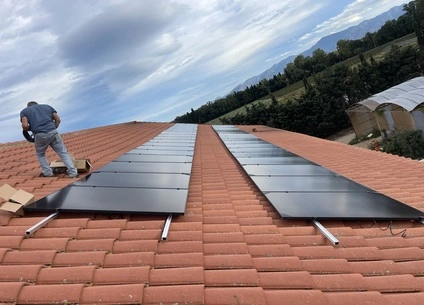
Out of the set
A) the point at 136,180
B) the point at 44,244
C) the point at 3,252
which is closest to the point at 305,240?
the point at 44,244

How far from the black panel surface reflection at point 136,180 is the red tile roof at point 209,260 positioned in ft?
2.25

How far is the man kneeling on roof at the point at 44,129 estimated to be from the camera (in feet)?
18.8

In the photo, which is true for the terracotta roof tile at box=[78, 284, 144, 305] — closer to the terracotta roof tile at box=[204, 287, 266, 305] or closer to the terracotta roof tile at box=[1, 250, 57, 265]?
the terracotta roof tile at box=[204, 287, 266, 305]

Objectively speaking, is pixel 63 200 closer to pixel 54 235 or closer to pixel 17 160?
pixel 54 235

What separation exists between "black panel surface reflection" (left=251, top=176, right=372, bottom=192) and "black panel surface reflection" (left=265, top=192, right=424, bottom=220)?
292 millimetres

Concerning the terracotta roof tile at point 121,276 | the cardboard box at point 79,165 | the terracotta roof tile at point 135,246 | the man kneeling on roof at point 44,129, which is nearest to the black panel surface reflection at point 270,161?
the cardboard box at point 79,165

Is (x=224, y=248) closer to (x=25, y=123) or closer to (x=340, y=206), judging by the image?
(x=340, y=206)

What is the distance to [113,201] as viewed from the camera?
407 cm

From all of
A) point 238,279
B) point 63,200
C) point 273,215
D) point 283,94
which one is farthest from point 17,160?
point 283,94

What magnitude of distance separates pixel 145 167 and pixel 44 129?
186cm

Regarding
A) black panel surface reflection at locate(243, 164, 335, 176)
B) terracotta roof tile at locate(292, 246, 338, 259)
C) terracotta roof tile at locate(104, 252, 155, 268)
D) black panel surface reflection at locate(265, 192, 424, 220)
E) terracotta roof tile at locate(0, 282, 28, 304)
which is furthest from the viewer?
black panel surface reflection at locate(243, 164, 335, 176)

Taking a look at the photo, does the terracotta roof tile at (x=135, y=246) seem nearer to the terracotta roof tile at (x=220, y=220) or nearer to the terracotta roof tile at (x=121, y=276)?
the terracotta roof tile at (x=121, y=276)

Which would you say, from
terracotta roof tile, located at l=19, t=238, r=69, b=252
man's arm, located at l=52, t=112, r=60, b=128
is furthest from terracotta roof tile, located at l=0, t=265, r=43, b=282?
man's arm, located at l=52, t=112, r=60, b=128

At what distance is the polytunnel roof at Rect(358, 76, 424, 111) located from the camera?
1015 inches
